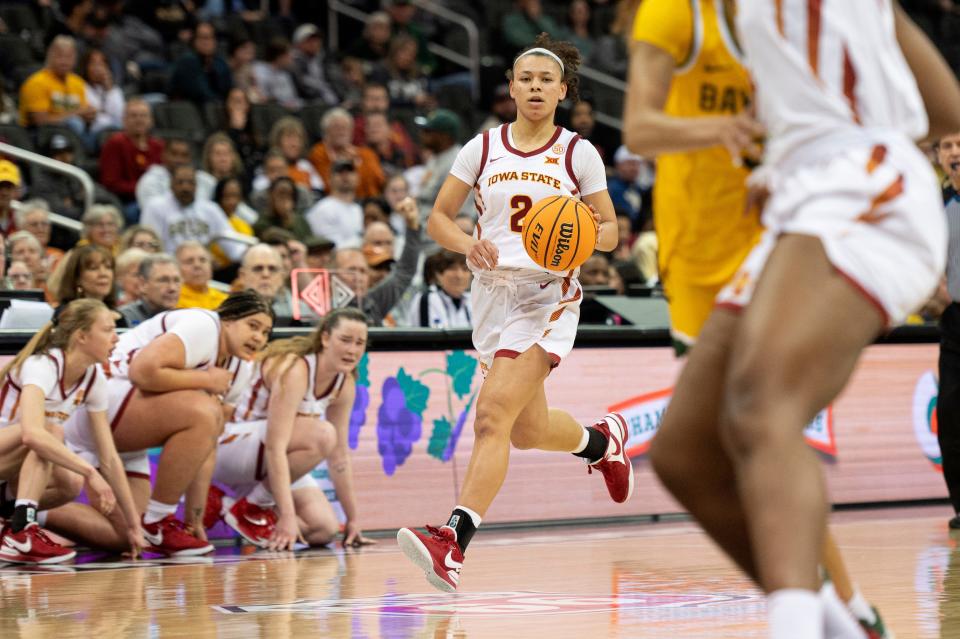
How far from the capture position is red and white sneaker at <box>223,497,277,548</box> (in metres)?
9.16

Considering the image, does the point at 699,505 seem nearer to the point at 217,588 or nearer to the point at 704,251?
the point at 704,251

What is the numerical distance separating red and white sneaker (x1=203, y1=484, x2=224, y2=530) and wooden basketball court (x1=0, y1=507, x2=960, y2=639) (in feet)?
1.31

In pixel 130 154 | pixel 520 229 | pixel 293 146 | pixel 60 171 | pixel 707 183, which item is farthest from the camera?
pixel 293 146

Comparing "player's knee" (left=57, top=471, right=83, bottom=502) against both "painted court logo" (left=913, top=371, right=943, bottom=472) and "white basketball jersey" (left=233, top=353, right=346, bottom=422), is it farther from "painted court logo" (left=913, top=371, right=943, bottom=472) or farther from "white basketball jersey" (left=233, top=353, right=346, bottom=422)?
"painted court logo" (left=913, top=371, right=943, bottom=472)

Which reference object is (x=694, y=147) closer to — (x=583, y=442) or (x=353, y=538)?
(x=583, y=442)

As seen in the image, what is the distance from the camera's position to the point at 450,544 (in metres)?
6.25

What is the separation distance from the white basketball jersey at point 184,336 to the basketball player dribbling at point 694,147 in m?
4.89

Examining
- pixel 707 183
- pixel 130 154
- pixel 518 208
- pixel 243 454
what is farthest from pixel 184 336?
pixel 130 154

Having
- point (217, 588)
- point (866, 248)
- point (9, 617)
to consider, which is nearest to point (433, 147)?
point (217, 588)

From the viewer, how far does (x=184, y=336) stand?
8609 millimetres

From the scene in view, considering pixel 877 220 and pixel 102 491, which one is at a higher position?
pixel 877 220

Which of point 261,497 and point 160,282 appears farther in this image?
point 160,282

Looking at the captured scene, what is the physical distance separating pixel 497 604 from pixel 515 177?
2.12 m

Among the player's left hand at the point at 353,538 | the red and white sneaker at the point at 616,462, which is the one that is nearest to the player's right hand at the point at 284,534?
the player's left hand at the point at 353,538
